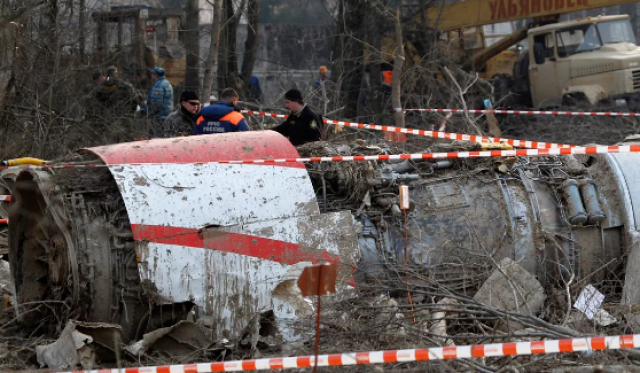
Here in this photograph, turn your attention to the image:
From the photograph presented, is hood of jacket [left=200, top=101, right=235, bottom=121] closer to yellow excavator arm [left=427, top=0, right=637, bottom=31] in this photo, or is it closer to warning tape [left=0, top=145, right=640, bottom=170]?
warning tape [left=0, top=145, right=640, bottom=170]

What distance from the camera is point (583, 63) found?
53.1 ft

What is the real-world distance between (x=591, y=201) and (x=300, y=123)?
2883mm

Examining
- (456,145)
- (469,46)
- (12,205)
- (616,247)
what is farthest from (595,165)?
(469,46)

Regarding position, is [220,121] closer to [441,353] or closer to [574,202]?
[574,202]

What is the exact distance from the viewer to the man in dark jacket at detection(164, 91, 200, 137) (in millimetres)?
9242

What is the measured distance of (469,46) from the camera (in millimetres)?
18891

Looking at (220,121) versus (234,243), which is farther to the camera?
(220,121)

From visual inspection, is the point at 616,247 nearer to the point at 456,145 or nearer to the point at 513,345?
the point at 456,145

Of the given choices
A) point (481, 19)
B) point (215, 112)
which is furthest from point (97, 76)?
point (481, 19)

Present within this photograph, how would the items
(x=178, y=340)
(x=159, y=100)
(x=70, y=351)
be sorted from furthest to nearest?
1. (x=159, y=100)
2. (x=178, y=340)
3. (x=70, y=351)

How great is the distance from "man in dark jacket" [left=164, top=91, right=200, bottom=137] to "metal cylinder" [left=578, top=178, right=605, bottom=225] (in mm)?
4562

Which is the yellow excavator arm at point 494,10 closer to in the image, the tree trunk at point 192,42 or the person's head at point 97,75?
the tree trunk at point 192,42

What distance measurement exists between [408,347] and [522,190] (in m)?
2.22

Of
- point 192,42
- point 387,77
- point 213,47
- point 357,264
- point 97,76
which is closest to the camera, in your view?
point 357,264
